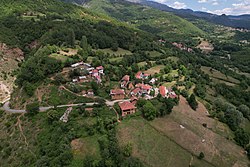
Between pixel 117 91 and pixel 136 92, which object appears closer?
pixel 117 91

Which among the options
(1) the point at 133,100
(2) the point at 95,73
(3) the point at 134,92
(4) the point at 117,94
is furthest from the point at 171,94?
(2) the point at 95,73

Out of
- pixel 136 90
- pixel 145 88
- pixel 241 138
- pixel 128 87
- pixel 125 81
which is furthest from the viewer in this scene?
pixel 125 81

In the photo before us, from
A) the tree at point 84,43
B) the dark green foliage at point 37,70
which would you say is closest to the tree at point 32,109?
the dark green foliage at point 37,70

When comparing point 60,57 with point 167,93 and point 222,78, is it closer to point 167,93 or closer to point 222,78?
point 167,93

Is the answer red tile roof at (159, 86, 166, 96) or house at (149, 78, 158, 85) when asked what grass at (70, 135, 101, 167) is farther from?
house at (149, 78, 158, 85)

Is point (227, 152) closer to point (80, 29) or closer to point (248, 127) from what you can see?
point (248, 127)

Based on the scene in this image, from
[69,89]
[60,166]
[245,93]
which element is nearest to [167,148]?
[60,166]

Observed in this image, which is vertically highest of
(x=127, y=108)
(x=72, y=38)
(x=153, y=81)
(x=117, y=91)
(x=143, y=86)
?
(x=72, y=38)

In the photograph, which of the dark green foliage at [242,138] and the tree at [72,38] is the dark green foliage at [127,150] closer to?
the dark green foliage at [242,138]

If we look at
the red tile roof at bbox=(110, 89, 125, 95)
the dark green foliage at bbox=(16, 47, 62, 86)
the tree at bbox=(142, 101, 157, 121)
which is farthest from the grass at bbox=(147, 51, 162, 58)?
the tree at bbox=(142, 101, 157, 121)
